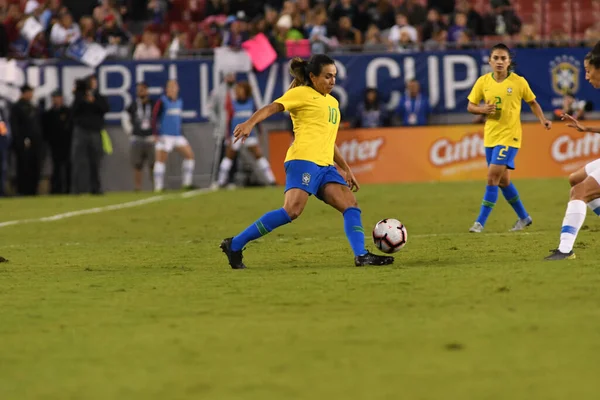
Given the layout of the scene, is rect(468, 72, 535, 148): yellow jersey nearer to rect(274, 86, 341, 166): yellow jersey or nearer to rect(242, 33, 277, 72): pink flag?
rect(274, 86, 341, 166): yellow jersey

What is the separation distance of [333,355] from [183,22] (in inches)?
906

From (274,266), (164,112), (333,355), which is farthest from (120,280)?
(164,112)

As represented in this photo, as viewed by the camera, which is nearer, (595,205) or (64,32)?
(595,205)

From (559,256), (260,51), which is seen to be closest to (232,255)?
(559,256)

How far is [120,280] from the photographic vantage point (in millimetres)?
9211

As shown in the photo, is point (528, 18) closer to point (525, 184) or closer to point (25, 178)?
point (525, 184)

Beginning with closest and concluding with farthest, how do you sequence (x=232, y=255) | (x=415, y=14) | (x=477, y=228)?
1. (x=232, y=255)
2. (x=477, y=228)
3. (x=415, y=14)

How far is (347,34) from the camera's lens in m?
25.1

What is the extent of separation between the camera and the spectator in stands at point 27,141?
78.2 ft

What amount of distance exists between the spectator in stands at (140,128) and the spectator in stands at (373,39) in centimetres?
476

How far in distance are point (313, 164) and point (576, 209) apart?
2.12 m

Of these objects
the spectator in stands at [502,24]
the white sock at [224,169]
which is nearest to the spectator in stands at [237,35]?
the white sock at [224,169]

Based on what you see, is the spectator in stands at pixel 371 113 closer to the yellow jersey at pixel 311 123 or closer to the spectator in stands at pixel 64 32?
the spectator in stands at pixel 64 32

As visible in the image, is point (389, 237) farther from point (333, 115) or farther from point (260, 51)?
point (260, 51)
